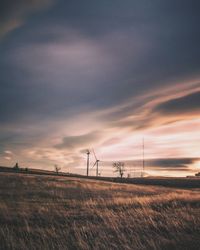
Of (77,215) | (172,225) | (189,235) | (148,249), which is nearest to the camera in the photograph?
(148,249)

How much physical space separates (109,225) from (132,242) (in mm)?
2699

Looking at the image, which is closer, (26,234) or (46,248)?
(46,248)

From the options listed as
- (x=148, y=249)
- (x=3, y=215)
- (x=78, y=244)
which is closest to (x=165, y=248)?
(x=148, y=249)

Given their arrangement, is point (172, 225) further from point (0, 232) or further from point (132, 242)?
point (0, 232)

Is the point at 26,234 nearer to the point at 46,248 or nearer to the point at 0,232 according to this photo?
the point at 0,232

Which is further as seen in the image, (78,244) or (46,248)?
(78,244)

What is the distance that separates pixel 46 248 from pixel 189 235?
4.72 m

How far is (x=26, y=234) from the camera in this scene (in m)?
9.45

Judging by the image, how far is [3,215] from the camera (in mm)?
13422

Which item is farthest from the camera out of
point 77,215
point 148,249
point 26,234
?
point 77,215

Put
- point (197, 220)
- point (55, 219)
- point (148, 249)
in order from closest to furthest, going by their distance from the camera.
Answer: point (148, 249) → point (197, 220) → point (55, 219)

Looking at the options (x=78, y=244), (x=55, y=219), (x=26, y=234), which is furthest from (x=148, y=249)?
(x=55, y=219)

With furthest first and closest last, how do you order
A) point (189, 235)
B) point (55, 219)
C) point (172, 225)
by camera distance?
point (55, 219) → point (172, 225) → point (189, 235)

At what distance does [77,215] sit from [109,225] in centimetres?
392
